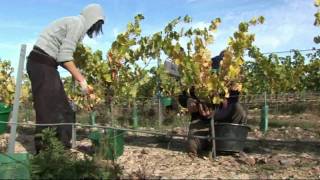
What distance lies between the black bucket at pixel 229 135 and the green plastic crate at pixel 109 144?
103 cm

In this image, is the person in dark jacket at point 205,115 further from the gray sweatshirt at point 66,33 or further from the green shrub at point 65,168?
the green shrub at point 65,168

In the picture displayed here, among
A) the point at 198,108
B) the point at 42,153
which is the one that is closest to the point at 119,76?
the point at 198,108

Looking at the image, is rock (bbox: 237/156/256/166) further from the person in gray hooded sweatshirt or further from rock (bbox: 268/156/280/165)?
the person in gray hooded sweatshirt

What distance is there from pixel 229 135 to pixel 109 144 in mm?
1365

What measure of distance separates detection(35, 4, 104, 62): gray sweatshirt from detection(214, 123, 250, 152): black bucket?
5.55 feet

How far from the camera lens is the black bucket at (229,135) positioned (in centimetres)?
569

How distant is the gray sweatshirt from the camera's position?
5271 millimetres

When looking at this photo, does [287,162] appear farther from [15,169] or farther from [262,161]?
[15,169]

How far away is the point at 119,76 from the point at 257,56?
3.35m

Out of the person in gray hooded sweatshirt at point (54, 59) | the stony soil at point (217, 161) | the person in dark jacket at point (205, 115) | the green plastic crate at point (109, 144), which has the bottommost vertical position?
the stony soil at point (217, 161)

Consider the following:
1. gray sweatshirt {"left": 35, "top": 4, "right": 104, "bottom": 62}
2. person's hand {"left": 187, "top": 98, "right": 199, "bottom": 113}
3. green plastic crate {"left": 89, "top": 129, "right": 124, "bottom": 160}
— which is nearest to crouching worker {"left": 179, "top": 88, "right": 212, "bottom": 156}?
person's hand {"left": 187, "top": 98, "right": 199, "bottom": 113}

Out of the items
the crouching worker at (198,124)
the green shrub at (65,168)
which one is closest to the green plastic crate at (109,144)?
the green shrub at (65,168)

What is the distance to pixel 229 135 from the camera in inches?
225

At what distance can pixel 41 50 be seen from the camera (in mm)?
5398
